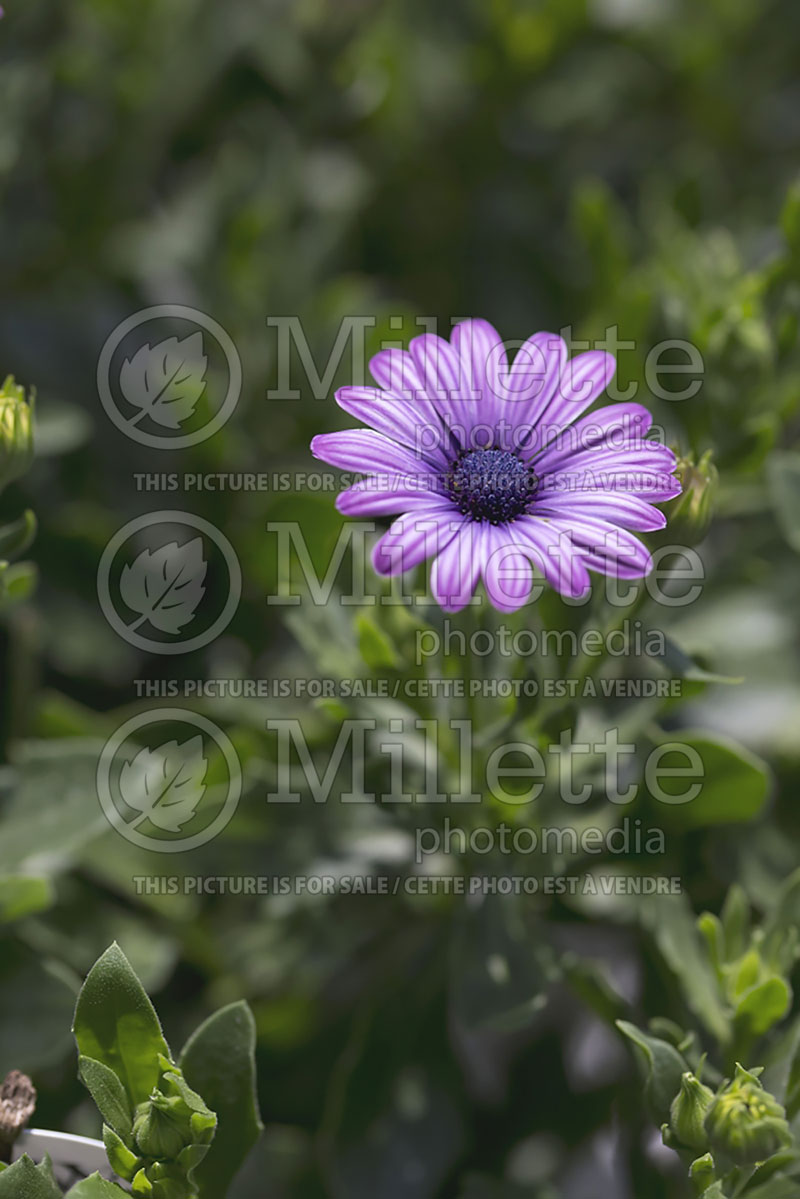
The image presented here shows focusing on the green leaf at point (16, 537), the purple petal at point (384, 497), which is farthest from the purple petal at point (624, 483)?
the green leaf at point (16, 537)

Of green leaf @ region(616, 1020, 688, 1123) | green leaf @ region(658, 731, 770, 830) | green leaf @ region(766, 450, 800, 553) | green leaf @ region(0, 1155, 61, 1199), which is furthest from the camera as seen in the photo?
green leaf @ region(766, 450, 800, 553)

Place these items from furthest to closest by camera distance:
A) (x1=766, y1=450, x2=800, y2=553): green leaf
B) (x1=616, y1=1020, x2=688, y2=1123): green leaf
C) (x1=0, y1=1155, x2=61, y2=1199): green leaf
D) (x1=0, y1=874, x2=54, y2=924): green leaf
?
1. (x1=766, y1=450, x2=800, y2=553): green leaf
2. (x1=0, y1=874, x2=54, y2=924): green leaf
3. (x1=616, y1=1020, x2=688, y2=1123): green leaf
4. (x1=0, y1=1155, x2=61, y2=1199): green leaf

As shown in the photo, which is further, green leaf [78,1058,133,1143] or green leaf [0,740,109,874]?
green leaf [0,740,109,874]

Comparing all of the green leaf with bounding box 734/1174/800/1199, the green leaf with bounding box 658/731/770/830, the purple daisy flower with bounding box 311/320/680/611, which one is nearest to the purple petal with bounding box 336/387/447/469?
the purple daisy flower with bounding box 311/320/680/611

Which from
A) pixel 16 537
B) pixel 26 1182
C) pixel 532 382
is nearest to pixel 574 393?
pixel 532 382

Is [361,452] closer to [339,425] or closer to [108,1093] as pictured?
[108,1093]

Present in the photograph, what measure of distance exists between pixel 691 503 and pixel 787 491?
1.20ft

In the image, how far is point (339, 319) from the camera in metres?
1.59

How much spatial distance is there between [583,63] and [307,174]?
1.63 ft

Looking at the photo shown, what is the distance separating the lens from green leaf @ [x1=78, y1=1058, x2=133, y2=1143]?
0.82 m

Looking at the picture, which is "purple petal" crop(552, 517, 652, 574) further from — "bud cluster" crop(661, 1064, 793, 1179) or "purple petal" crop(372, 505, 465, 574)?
"bud cluster" crop(661, 1064, 793, 1179)

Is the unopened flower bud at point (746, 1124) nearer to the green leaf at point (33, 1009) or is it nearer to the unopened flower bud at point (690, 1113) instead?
the unopened flower bud at point (690, 1113)

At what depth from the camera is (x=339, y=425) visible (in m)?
1.49

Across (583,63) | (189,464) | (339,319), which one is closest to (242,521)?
(189,464)
